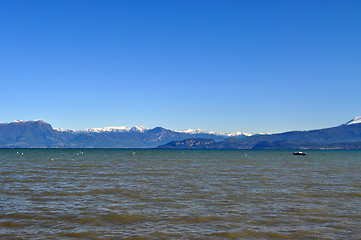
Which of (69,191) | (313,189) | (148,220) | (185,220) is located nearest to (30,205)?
(69,191)

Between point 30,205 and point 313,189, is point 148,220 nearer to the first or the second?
point 30,205

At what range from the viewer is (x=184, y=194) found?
31.1m

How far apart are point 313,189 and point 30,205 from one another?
26459 millimetres

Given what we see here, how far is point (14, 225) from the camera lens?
64.2 ft

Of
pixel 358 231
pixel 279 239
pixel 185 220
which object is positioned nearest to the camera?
pixel 279 239

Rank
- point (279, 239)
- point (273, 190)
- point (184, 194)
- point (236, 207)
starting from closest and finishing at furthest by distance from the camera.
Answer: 1. point (279, 239)
2. point (236, 207)
3. point (184, 194)
4. point (273, 190)

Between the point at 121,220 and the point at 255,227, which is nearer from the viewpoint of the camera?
the point at 255,227

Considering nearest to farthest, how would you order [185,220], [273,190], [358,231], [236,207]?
[358,231]
[185,220]
[236,207]
[273,190]

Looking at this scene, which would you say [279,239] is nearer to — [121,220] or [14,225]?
[121,220]

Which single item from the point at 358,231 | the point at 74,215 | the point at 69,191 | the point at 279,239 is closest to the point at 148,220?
the point at 74,215

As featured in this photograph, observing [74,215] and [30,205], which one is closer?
[74,215]

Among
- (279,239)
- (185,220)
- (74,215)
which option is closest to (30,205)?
(74,215)

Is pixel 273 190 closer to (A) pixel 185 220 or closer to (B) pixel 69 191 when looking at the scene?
(A) pixel 185 220

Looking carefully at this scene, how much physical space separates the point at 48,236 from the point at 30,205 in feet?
29.5
